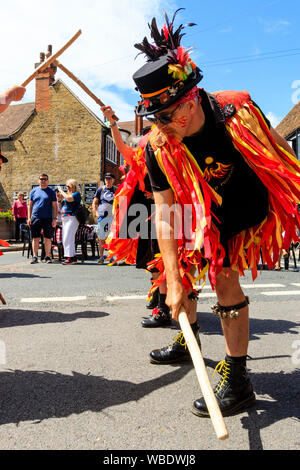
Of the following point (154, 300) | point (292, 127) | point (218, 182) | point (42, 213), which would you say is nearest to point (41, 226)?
point (42, 213)

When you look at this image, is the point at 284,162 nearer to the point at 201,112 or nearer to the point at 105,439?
the point at 201,112

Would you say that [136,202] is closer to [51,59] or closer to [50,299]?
[51,59]

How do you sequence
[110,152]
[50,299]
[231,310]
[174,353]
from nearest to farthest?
[231,310], [174,353], [50,299], [110,152]

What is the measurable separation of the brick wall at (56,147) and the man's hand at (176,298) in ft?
77.6

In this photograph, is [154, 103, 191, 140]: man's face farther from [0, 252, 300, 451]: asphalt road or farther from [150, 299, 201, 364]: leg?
[0, 252, 300, 451]: asphalt road

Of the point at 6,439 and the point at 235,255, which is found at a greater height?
the point at 235,255

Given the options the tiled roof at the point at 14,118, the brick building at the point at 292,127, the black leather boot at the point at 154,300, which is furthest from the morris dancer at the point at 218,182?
the tiled roof at the point at 14,118

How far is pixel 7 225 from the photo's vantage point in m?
18.8

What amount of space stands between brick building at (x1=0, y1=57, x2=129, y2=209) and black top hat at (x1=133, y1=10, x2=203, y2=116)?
76.8 ft

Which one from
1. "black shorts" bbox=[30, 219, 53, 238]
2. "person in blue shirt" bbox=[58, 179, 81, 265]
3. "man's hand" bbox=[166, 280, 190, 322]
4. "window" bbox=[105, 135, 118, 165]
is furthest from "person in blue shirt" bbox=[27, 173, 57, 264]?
"window" bbox=[105, 135, 118, 165]

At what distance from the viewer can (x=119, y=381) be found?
7.47 feet

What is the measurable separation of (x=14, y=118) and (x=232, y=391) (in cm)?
2944

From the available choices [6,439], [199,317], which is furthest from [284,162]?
[199,317]

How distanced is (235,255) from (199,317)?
6.58 ft
